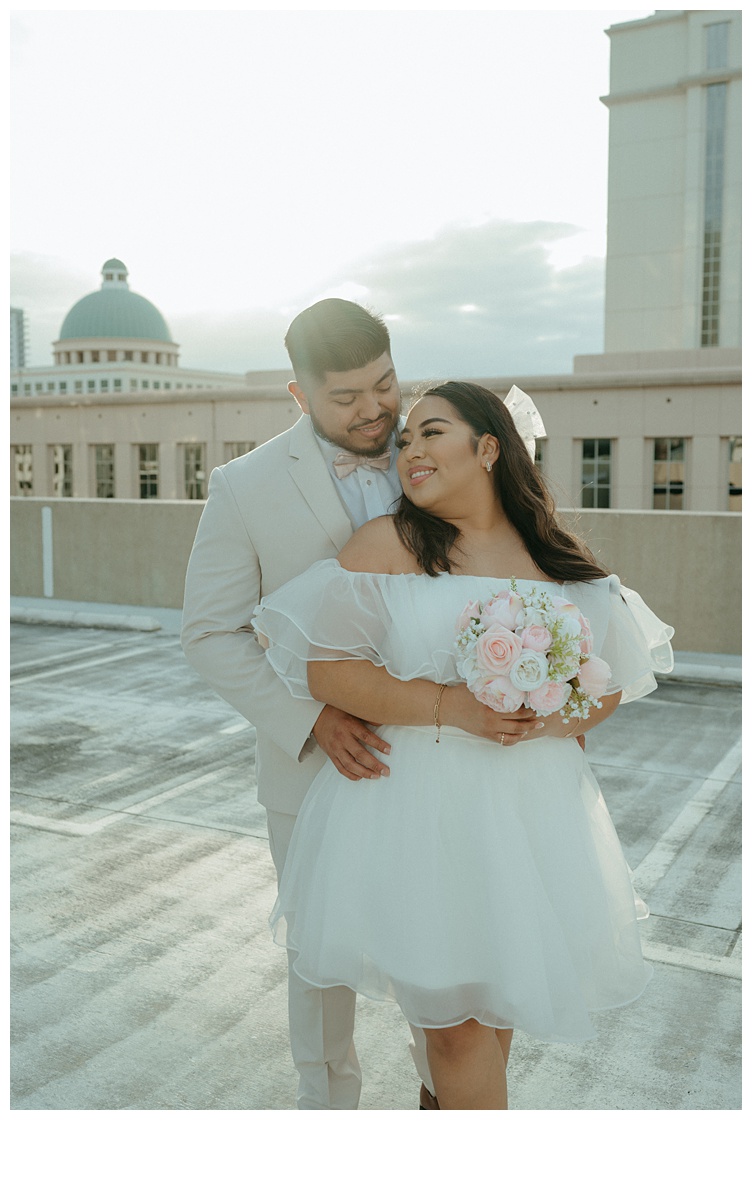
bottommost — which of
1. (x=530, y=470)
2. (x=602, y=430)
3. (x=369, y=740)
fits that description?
(x=369, y=740)

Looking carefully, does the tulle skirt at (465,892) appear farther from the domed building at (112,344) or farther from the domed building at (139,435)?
the domed building at (112,344)

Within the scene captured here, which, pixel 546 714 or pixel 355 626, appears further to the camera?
pixel 355 626

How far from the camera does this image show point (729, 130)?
44.1 meters

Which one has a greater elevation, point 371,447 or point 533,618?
point 371,447

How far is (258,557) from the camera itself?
3.10 meters

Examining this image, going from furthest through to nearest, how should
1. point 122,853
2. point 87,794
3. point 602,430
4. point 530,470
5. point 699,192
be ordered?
point 699,192
point 602,430
point 87,794
point 122,853
point 530,470

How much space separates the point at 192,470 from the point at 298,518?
106 ft

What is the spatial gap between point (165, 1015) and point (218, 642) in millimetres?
1730

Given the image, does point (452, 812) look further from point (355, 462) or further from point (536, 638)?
point (355, 462)

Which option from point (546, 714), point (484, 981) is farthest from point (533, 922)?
point (546, 714)

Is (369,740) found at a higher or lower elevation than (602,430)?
lower

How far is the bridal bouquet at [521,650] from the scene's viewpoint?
243 centimetres

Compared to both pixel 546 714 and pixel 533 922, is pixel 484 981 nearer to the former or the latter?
pixel 533 922

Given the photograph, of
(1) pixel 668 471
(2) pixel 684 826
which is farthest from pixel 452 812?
(1) pixel 668 471
